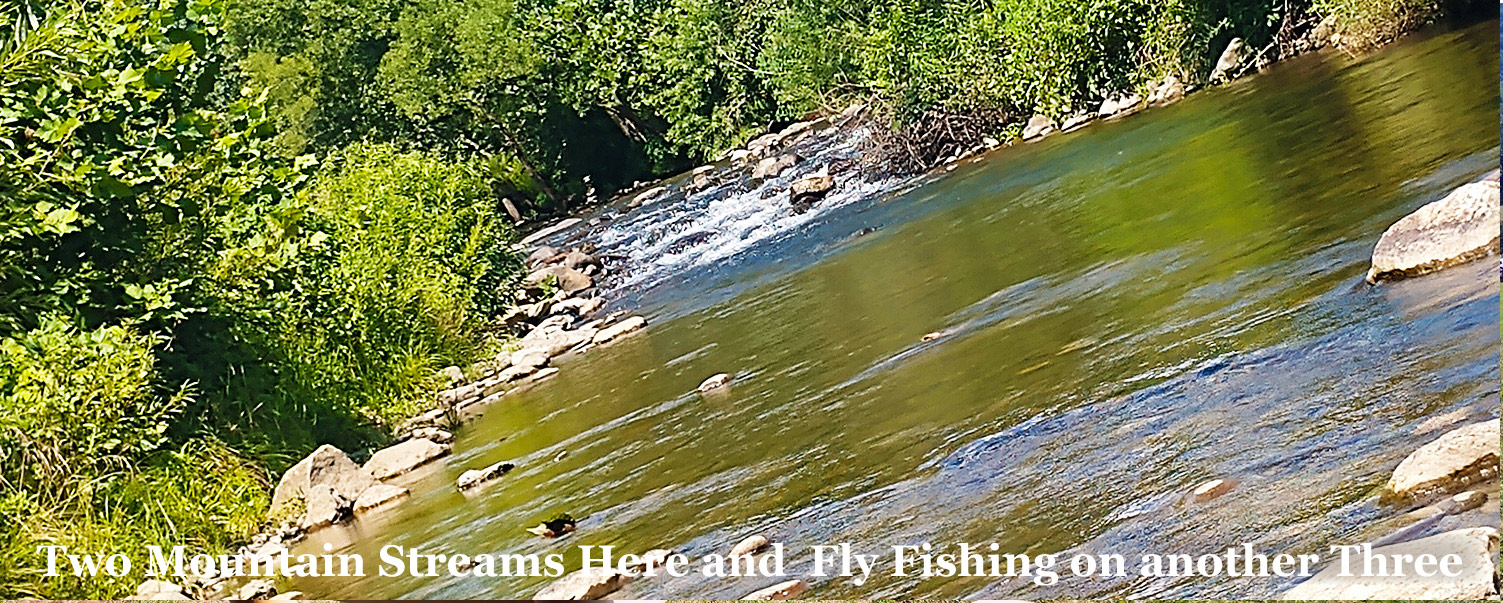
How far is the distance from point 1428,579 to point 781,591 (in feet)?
9.37

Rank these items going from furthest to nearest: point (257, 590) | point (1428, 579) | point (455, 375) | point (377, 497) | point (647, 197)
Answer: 1. point (647, 197)
2. point (455, 375)
3. point (377, 497)
4. point (257, 590)
5. point (1428, 579)

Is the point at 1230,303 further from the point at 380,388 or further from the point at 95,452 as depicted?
the point at 380,388

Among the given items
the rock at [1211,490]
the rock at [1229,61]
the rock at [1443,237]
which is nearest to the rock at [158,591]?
the rock at [1211,490]

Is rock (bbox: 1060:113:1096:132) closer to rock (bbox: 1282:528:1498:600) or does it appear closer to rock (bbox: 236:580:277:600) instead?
rock (bbox: 236:580:277:600)

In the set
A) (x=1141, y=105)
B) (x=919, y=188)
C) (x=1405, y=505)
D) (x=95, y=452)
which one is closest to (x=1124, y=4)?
(x=1141, y=105)

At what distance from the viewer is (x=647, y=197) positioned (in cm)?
3834

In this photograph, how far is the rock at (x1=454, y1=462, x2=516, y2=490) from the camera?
12258mm

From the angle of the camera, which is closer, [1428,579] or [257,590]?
[1428,579]

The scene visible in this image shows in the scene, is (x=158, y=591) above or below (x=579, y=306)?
below

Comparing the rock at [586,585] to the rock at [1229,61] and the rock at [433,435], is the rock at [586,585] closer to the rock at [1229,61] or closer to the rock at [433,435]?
the rock at [433,435]

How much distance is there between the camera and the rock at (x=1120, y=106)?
26.4m

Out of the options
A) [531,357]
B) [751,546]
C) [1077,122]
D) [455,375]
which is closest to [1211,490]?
[751,546]

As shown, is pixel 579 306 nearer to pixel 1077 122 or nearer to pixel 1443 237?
pixel 1077 122

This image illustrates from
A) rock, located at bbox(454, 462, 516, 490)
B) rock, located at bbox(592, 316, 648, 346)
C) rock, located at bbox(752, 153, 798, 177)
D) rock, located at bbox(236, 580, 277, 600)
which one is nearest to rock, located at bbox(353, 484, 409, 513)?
rock, located at bbox(454, 462, 516, 490)
